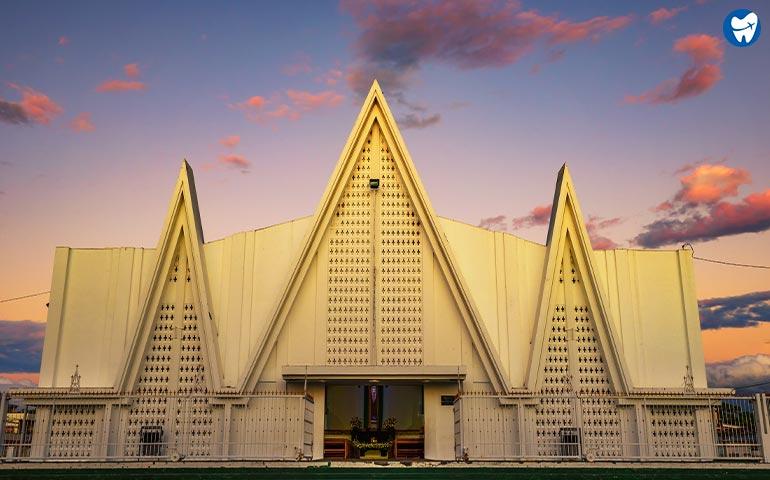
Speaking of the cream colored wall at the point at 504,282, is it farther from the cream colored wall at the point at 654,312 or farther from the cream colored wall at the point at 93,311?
the cream colored wall at the point at 93,311

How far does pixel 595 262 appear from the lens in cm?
2773

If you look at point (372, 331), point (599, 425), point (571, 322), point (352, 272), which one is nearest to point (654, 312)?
point (571, 322)

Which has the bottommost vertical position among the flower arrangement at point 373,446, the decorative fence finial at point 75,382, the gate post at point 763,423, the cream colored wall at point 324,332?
the flower arrangement at point 373,446

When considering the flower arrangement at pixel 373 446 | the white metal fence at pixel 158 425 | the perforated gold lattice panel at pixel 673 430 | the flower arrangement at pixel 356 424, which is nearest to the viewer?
the white metal fence at pixel 158 425

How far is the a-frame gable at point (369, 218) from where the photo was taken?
26.7 metres

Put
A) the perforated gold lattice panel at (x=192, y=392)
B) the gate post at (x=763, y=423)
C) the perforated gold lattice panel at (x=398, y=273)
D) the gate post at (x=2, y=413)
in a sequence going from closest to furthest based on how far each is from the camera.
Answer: the gate post at (x=763, y=423) < the gate post at (x=2, y=413) < the perforated gold lattice panel at (x=192, y=392) < the perforated gold lattice panel at (x=398, y=273)

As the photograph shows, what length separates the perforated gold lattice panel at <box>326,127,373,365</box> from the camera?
88.9 ft

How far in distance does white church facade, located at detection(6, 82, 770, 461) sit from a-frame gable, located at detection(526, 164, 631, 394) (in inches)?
2.6

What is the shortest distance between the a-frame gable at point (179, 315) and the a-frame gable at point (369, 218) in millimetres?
1885

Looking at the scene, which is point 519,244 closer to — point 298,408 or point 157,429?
point 298,408

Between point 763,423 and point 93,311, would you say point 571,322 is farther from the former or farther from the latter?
point 93,311

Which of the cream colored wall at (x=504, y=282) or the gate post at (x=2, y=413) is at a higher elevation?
the cream colored wall at (x=504, y=282)

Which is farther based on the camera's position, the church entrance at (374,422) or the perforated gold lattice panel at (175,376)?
the church entrance at (374,422)


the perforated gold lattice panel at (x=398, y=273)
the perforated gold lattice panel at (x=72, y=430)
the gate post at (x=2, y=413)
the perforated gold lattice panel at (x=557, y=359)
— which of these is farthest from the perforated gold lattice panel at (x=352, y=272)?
the gate post at (x=2, y=413)
